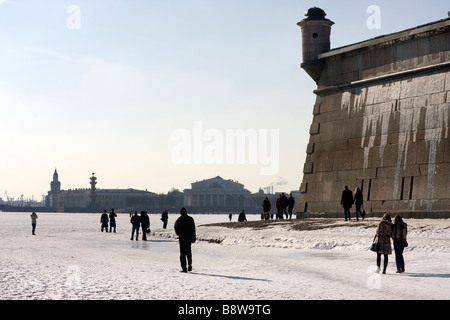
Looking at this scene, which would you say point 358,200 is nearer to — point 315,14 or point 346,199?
point 346,199

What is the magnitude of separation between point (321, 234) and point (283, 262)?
18.8 feet

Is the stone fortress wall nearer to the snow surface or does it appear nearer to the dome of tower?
the dome of tower

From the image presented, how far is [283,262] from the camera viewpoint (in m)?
18.9

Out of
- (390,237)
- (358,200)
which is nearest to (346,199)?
(358,200)

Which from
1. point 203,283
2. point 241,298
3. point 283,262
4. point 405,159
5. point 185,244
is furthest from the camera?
point 405,159

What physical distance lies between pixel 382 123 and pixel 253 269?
12.7 metres

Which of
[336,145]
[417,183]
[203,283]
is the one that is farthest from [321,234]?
[203,283]

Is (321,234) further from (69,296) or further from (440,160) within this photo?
(69,296)

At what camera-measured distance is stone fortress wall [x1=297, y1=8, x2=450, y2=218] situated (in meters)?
25.2

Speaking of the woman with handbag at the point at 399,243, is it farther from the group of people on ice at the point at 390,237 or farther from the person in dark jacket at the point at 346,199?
the person in dark jacket at the point at 346,199

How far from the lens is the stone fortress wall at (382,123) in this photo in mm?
25219

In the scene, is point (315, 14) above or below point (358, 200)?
above

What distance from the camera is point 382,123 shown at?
90.4 feet

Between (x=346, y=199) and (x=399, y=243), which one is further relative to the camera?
(x=346, y=199)
